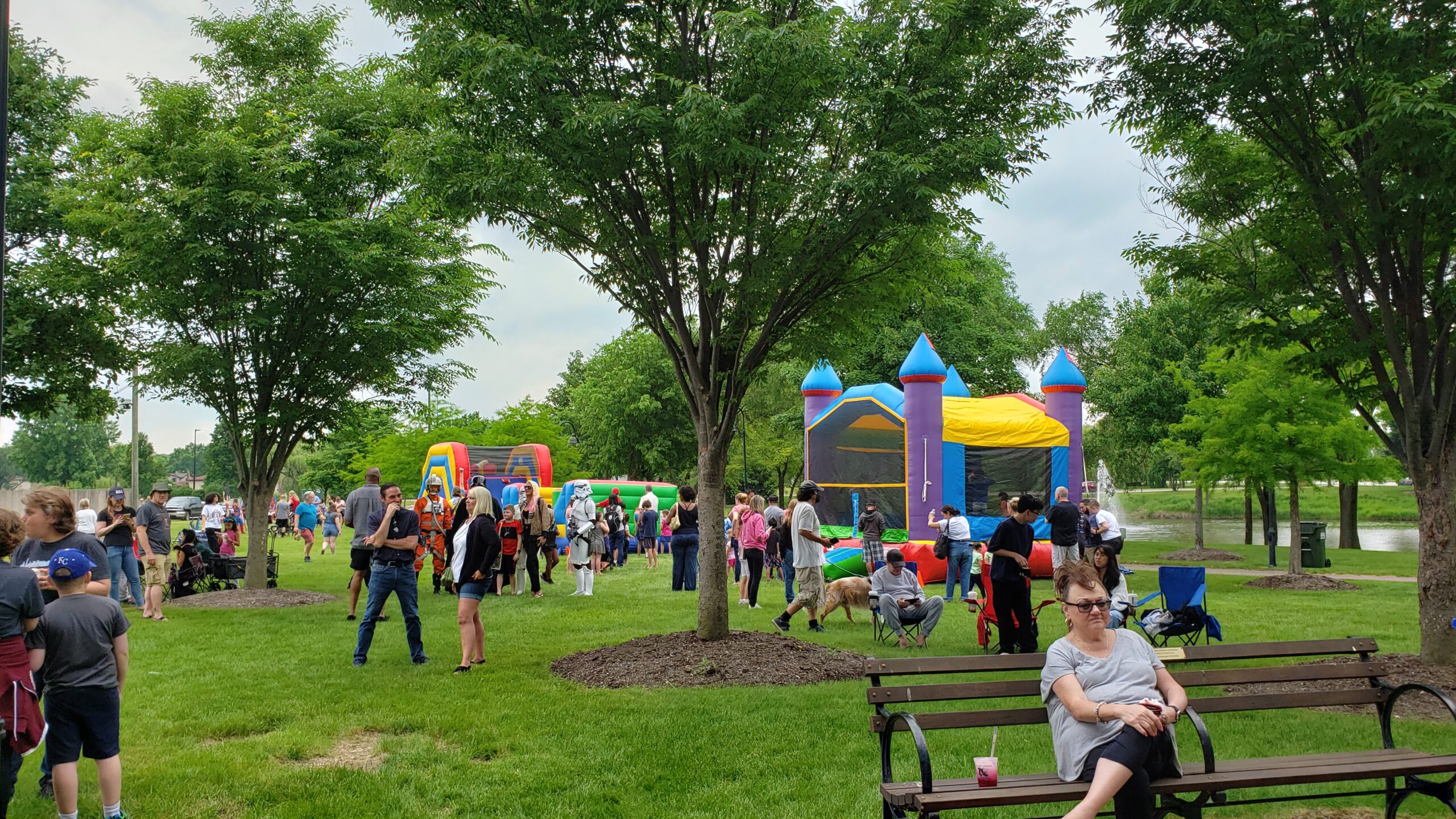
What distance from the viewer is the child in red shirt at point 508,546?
15.4m

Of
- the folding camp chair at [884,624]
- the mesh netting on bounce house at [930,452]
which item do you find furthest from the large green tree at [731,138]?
the mesh netting on bounce house at [930,452]

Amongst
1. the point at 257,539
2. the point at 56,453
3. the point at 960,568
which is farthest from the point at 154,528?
the point at 56,453

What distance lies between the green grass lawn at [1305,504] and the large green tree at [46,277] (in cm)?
4687

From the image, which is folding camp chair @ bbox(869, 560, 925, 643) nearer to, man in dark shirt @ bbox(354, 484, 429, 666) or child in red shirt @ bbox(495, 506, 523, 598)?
man in dark shirt @ bbox(354, 484, 429, 666)

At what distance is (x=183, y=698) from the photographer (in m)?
8.26

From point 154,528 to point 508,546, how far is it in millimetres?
4933

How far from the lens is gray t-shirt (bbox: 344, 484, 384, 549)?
42.4 feet

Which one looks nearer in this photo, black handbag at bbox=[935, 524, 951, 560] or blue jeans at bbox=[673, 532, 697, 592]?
black handbag at bbox=[935, 524, 951, 560]

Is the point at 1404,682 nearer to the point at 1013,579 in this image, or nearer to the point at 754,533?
the point at 1013,579

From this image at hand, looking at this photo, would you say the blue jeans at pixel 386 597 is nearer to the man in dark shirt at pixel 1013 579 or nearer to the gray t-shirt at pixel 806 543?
the gray t-shirt at pixel 806 543

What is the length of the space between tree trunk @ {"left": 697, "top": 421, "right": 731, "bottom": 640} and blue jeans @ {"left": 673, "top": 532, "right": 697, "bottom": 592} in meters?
7.12

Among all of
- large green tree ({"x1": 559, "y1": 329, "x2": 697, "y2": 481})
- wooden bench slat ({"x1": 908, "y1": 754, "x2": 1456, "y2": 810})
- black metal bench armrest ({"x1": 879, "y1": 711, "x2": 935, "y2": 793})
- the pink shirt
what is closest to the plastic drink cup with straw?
wooden bench slat ({"x1": 908, "y1": 754, "x2": 1456, "y2": 810})

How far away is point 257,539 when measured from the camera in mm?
16750

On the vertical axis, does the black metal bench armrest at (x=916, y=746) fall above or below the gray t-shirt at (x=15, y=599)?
below
